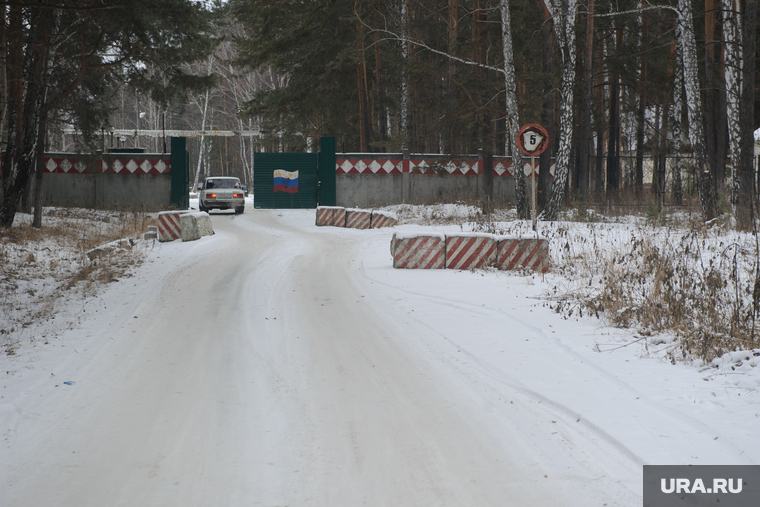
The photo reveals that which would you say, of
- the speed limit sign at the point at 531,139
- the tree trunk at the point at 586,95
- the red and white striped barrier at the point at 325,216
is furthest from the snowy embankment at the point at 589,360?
the tree trunk at the point at 586,95

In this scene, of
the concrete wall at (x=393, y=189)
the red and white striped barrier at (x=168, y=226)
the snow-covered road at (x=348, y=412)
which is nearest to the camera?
the snow-covered road at (x=348, y=412)

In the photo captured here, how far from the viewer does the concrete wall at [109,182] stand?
27.5m

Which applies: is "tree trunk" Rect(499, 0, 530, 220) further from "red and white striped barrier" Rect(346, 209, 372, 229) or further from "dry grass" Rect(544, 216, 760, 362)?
"dry grass" Rect(544, 216, 760, 362)

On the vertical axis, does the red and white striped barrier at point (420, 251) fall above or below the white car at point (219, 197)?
below

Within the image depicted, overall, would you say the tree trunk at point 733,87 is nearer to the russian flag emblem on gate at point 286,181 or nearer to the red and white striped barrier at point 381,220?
the red and white striped barrier at point 381,220

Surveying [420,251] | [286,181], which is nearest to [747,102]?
[420,251]

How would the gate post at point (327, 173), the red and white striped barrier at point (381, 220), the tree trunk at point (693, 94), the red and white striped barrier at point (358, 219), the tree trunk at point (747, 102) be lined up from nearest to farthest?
the tree trunk at point (747, 102)
the tree trunk at point (693, 94)
the red and white striped barrier at point (381, 220)
the red and white striped barrier at point (358, 219)
the gate post at point (327, 173)

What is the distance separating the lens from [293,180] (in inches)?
1131

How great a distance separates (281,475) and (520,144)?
12.2 meters

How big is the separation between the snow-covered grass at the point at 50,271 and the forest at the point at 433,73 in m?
2.31

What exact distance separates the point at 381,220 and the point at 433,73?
6.06 metres

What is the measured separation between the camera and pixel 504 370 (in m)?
6.13

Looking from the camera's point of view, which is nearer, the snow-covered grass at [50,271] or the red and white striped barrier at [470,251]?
the snow-covered grass at [50,271]

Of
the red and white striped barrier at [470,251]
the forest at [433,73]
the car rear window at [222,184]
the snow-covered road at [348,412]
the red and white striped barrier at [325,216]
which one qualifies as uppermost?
the forest at [433,73]
